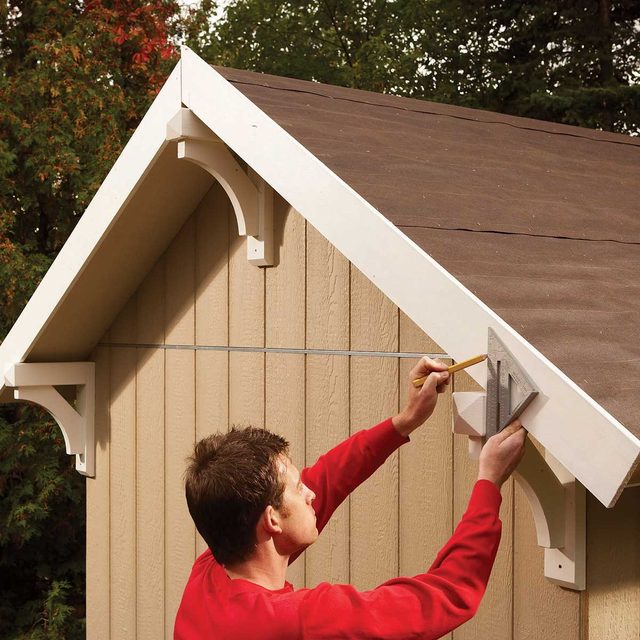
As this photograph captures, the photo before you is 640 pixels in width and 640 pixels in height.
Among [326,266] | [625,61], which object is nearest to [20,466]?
[326,266]

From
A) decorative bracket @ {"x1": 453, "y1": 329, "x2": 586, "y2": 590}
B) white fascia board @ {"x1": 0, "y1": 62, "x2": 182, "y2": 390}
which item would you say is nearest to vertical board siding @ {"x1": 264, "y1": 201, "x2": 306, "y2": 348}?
white fascia board @ {"x1": 0, "y1": 62, "x2": 182, "y2": 390}

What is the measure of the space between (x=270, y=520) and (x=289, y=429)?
69.1 inches

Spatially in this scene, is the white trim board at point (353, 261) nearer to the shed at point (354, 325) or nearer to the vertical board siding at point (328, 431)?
the shed at point (354, 325)

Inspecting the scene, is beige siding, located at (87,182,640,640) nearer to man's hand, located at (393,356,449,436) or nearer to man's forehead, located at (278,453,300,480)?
man's hand, located at (393,356,449,436)

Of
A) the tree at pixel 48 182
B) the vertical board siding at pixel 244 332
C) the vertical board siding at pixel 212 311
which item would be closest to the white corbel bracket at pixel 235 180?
the vertical board siding at pixel 244 332

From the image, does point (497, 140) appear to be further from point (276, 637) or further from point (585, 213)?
point (276, 637)

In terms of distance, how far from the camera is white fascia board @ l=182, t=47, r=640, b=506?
6.66 feet

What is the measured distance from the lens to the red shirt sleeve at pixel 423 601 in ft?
6.81

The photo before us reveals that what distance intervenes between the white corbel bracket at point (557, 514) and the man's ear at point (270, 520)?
0.70 m

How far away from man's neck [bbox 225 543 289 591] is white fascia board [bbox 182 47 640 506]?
0.64 metres

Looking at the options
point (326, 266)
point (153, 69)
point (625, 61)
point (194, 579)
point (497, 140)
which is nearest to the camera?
point (194, 579)

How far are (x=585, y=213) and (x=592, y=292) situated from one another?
2.88 feet

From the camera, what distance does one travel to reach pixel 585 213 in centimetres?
353

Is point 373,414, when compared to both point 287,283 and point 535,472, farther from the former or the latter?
point 535,472
